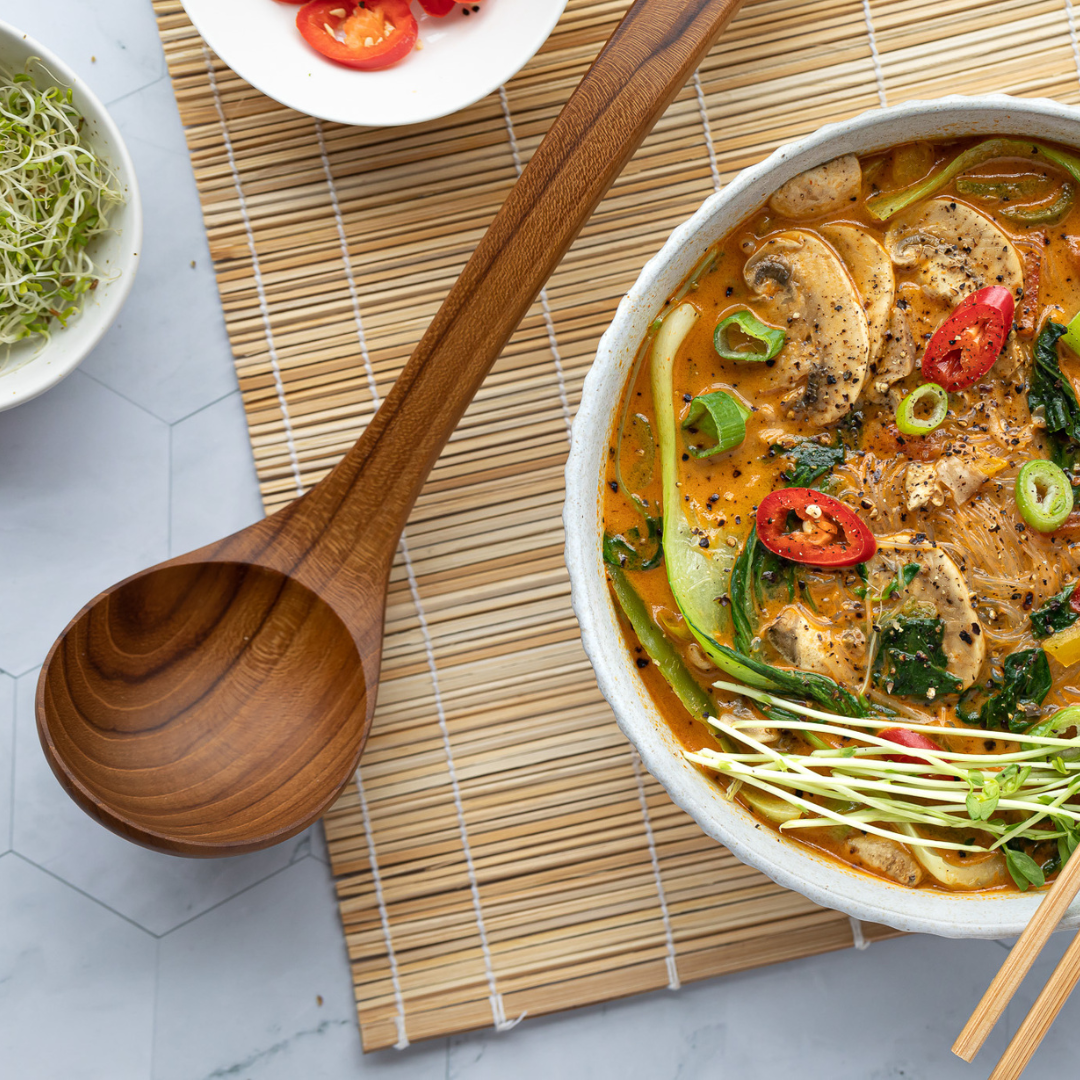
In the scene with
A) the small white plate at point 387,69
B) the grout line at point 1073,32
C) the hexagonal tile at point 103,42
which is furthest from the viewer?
the hexagonal tile at point 103,42

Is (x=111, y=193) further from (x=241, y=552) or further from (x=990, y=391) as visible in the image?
(x=990, y=391)

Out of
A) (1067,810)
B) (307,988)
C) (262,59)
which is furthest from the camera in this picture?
(307,988)

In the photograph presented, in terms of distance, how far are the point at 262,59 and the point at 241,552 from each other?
1452mm

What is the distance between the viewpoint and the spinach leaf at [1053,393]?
247 cm

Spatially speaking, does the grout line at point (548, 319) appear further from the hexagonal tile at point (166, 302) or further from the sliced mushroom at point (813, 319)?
the hexagonal tile at point (166, 302)

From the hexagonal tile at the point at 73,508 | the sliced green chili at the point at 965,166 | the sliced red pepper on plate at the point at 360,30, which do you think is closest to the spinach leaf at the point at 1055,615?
the sliced green chili at the point at 965,166

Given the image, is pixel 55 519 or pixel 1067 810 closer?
pixel 1067 810

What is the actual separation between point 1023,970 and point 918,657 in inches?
31.3

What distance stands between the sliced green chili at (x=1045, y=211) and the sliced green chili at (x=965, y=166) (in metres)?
0.05

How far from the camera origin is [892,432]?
2529 mm

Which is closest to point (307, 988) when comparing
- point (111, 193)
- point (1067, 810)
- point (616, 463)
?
point (616, 463)

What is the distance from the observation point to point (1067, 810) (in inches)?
92.7

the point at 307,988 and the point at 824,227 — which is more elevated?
Answer: the point at 824,227

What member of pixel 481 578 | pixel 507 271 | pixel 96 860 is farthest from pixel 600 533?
pixel 96 860
